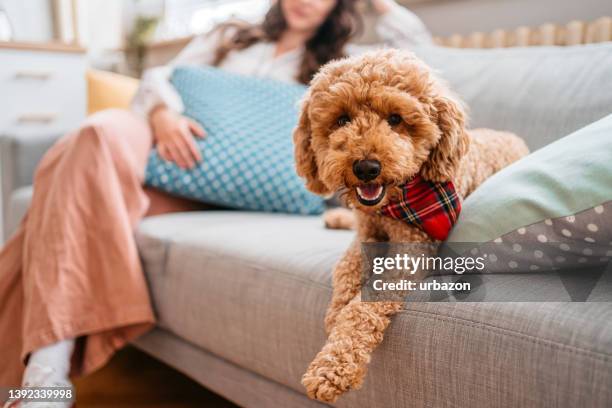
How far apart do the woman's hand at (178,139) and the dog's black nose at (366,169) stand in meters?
0.81

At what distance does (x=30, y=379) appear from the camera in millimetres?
1239

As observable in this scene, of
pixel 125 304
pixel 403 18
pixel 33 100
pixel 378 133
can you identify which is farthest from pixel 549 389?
pixel 33 100

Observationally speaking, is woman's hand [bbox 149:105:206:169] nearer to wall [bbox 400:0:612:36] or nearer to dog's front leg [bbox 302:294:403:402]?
dog's front leg [bbox 302:294:403:402]

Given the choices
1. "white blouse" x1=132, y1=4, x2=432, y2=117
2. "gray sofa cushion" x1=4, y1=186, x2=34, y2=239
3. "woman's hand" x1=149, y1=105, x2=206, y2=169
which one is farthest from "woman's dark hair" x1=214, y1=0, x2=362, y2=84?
"gray sofa cushion" x1=4, y1=186, x2=34, y2=239

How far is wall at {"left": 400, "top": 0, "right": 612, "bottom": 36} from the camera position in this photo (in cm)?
183

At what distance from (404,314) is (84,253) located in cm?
88

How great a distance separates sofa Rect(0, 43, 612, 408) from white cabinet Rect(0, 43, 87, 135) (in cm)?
Answer: 134

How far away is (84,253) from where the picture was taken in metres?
1.36

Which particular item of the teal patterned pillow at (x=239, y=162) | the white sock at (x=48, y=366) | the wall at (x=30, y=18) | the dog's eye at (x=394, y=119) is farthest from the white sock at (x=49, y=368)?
the wall at (x=30, y=18)

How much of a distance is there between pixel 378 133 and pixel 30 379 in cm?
98

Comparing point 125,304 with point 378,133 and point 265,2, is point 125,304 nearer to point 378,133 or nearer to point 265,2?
point 378,133

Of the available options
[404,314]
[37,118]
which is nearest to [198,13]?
[37,118]

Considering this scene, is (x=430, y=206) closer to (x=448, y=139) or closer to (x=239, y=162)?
(x=448, y=139)

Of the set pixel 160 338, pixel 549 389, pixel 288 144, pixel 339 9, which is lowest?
pixel 160 338
